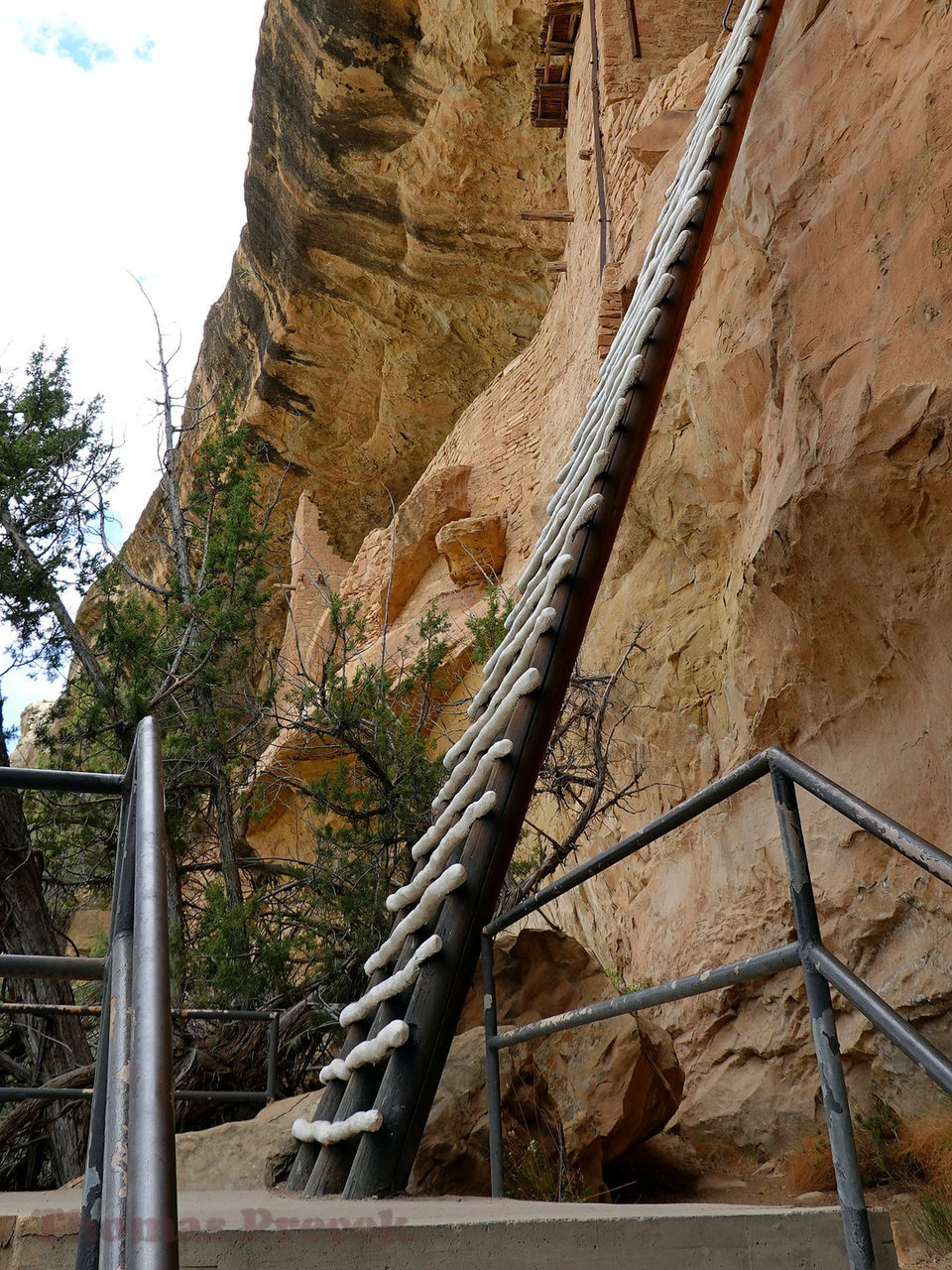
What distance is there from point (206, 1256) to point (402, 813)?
13.3 feet

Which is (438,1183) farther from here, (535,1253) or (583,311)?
(583,311)

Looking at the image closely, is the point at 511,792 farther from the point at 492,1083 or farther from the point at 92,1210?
the point at 92,1210

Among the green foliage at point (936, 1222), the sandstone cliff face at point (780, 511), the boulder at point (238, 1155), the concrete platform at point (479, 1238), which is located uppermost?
the sandstone cliff face at point (780, 511)

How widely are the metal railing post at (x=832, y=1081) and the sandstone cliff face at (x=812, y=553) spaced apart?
1.81 metres

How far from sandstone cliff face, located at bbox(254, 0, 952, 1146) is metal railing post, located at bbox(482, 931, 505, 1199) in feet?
4.67

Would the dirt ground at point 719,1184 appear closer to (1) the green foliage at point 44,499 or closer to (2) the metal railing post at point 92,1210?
(2) the metal railing post at point 92,1210

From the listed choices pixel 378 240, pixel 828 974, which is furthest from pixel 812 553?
pixel 378 240

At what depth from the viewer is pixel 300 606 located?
14164 millimetres

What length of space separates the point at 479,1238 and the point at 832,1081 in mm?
530

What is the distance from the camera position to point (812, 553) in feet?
11.4

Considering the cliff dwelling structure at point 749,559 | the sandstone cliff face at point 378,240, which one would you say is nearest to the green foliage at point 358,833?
the cliff dwelling structure at point 749,559

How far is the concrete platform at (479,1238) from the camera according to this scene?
55.6 inches

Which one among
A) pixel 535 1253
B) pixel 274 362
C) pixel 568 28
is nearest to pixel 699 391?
pixel 535 1253

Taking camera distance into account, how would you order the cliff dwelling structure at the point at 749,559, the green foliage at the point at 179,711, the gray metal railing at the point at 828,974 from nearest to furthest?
the gray metal railing at the point at 828,974 < the cliff dwelling structure at the point at 749,559 < the green foliage at the point at 179,711
